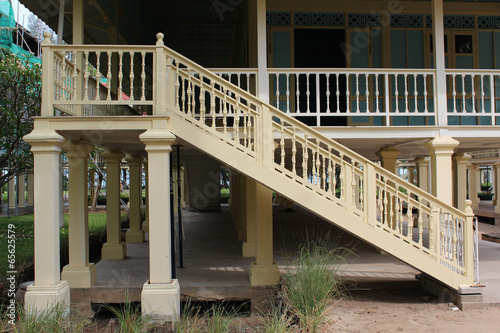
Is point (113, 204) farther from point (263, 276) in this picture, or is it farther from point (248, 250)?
point (263, 276)

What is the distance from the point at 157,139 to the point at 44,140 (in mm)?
1681

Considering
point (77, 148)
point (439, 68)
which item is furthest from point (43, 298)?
point (439, 68)

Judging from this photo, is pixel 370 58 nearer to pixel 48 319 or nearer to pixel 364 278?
pixel 364 278

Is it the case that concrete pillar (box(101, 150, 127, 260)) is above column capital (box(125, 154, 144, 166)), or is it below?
below

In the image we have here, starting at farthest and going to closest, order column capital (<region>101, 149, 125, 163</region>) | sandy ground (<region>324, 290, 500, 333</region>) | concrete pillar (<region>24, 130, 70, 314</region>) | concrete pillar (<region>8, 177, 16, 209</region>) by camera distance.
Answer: concrete pillar (<region>8, 177, 16, 209</region>)
column capital (<region>101, 149, 125, 163</region>)
concrete pillar (<region>24, 130, 70, 314</region>)
sandy ground (<region>324, 290, 500, 333</region>)

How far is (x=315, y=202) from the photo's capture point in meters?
6.26

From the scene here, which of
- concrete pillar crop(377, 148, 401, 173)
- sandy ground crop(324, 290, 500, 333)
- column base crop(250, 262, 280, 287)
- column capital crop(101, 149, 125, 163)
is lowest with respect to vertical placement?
sandy ground crop(324, 290, 500, 333)

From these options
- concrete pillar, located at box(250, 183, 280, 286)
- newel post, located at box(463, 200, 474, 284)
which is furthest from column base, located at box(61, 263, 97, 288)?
newel post, located at box(463, 200, 474, 284)

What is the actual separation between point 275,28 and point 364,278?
5608mm

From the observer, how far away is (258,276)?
7371 mm

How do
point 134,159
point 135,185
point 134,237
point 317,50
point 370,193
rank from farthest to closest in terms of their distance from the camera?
point 134,237
point 135,185
point 134,159
point 317,50
point 370,193

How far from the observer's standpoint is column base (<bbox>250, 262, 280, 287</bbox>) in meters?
7.36

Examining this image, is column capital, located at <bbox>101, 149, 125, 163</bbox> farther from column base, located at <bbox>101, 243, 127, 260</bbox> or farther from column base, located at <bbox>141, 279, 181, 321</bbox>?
column base, located at <bbox>141, 279, 181, 321</bbox>

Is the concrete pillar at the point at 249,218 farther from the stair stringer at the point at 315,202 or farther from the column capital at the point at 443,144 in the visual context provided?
the column capital at the point at 443,144
